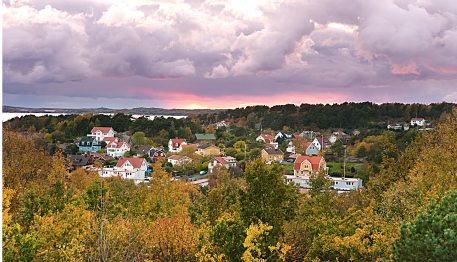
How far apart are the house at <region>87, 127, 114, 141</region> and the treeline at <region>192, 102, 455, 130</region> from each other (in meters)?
40.3

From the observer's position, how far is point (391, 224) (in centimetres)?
757

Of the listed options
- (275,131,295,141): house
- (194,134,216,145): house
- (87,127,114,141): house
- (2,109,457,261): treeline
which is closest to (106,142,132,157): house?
(87,127,114,141): house

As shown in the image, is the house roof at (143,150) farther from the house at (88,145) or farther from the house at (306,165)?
the house at (306,165)

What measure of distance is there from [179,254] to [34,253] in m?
3.33

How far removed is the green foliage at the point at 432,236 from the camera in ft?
17.0

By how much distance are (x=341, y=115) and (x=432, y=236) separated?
8200 cm

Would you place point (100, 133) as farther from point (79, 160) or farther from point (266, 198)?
point (266, 198)

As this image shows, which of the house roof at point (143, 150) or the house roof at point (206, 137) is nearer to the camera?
the house roof at point (143, 150)

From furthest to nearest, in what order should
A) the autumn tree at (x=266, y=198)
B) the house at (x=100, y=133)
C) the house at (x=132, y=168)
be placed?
1. the house at (x=100, y=133)
2. the house at (x=132, y=168)
3. the autumn tree at (x=266, y=198)

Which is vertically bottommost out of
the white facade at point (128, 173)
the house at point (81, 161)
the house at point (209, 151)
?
the white facade at point (128, 173)

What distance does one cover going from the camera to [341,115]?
269 feet

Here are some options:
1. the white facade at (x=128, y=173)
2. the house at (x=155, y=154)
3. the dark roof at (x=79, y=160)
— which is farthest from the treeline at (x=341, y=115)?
the dark roof at (x=79, y=160)

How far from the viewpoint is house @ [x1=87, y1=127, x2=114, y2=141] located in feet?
238

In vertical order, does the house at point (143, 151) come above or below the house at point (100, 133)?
below
